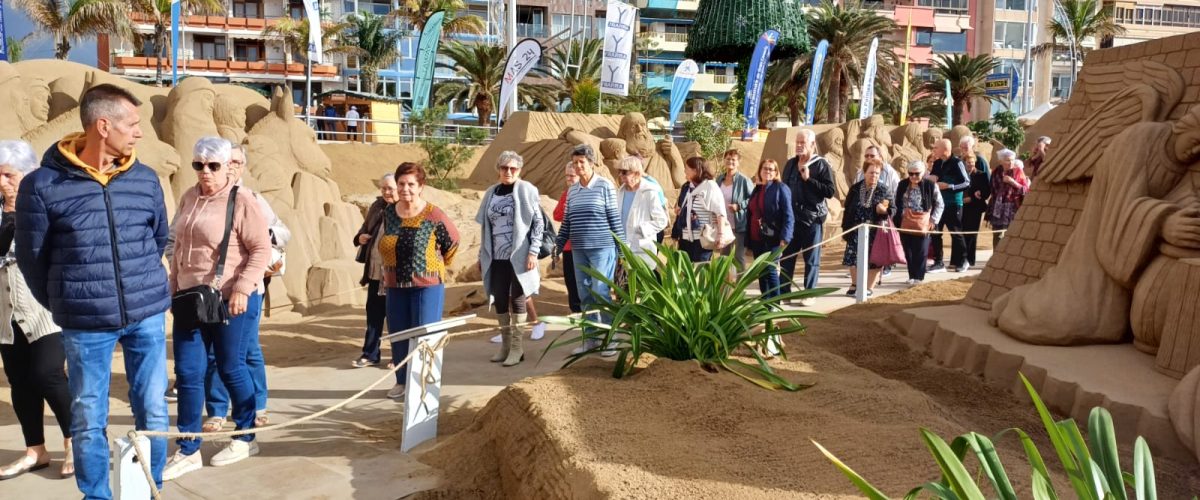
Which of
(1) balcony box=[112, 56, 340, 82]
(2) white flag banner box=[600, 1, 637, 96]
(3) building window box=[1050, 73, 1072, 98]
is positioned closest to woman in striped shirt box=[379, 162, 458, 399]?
(2) white flag banner box=[600, 1, 637, 96]

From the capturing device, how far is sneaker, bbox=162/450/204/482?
4.20 metres

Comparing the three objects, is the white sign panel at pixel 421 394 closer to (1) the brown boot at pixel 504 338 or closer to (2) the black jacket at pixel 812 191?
(1) the brown boot at pixel 504 338

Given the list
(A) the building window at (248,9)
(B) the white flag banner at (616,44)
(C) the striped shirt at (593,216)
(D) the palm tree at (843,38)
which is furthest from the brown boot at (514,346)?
(A) the building window at (248,9)

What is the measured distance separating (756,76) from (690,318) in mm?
20024

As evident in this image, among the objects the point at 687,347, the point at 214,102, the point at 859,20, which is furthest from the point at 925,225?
the point at 859,20

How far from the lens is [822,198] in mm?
7926

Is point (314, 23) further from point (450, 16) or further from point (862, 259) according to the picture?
point (862, 259)

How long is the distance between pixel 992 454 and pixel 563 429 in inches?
71.2

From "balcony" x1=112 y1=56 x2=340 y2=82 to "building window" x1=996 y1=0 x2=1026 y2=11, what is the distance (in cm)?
3442

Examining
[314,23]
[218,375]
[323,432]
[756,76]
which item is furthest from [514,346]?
[756,76]

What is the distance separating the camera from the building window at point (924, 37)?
48.8 m

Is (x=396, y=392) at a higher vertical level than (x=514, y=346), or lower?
lower

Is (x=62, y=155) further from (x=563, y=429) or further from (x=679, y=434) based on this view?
(x=679, y=434)

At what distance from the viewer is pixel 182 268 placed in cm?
435
